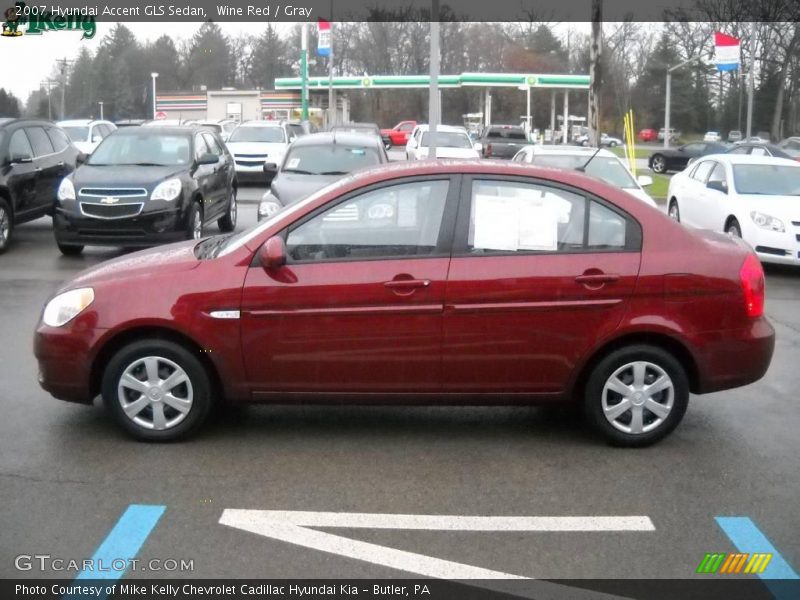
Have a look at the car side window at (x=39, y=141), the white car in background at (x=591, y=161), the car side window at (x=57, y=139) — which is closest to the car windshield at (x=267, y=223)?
the white car in background at (x=591, y=161)

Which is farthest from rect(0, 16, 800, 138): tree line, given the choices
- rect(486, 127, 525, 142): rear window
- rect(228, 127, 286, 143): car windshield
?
rect(228, 127, 286, 143): car windshield

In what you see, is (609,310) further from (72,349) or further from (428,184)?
(72,349)

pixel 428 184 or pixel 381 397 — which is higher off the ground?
pixel 428 184

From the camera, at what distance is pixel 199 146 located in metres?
14.1

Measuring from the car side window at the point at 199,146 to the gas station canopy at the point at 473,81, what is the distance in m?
27.6

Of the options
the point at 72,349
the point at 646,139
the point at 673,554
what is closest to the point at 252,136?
the point at 72,349

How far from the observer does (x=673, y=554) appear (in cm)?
438

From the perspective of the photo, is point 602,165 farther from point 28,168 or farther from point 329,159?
point 28,168

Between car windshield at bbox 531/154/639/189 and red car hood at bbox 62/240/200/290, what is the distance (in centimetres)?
895

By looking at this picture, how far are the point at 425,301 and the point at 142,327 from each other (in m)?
1.65

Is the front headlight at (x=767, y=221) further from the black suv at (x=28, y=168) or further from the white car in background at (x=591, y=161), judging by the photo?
the black suv at (x=28, y=168)

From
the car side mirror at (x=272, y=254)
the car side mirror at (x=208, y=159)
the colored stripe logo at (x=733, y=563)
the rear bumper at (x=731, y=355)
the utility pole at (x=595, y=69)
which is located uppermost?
the utility pole at (x=595, y=69)

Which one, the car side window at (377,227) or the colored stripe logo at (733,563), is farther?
the car side window at (377,227)

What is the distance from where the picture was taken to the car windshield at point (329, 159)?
1366 cm
